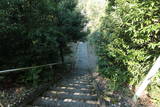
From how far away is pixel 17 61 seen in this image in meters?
3.56

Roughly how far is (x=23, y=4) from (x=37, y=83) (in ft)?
8.22

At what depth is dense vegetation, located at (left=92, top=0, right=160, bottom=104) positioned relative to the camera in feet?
9.28

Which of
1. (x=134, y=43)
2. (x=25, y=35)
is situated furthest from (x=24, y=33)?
(x=134, y=43)

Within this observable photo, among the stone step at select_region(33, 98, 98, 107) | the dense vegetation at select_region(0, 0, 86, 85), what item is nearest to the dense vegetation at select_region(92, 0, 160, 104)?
the stone step at select_region(33, 98, 98, 107)

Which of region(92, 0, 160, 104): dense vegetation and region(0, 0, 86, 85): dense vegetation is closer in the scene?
region(92, 0, 160, 104): dense vegetation

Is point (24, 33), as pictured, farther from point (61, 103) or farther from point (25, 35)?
point (61, 103)

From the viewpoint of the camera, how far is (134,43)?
3.67m

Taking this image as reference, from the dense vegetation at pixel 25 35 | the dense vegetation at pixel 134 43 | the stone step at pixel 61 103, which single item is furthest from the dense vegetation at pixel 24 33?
the dense vegetation at pixel 134 43

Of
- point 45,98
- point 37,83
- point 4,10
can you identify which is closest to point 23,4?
point 4,10

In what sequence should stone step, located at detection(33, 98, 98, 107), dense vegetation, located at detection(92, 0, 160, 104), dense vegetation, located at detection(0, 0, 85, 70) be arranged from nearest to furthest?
stone step, located at detection(33, 98, 98, 107) < dense vegetation, located at detection(92, 0, 160, 104) < dense vegetation, located at detection(0, 0, 85, 70)

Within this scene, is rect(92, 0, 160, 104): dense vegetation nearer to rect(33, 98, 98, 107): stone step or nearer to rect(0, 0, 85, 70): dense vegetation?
rect(33, 98, 98, 107): stone step

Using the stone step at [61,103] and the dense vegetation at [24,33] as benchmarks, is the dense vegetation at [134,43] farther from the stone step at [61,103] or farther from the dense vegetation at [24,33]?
the dense vegetation at [24,33]

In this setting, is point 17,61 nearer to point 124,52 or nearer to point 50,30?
point 50,30

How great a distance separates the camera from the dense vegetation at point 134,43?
283 cm
